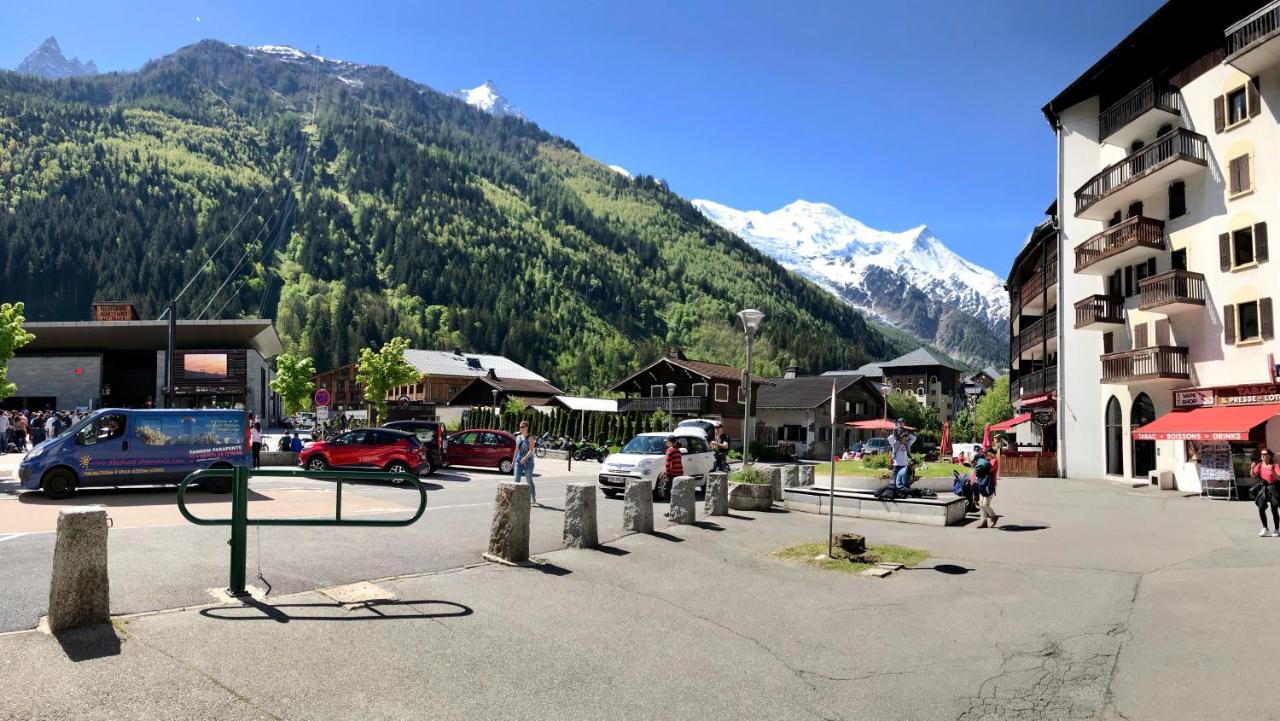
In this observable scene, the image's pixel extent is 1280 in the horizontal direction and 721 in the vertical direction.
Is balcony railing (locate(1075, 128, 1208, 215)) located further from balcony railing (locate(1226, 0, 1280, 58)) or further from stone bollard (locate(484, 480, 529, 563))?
stone bollard (locate(484, 480, 529, 563))

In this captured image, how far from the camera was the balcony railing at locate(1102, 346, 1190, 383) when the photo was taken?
2742 cm

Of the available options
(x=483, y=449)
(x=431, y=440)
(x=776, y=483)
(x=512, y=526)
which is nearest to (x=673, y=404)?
(x=483, y=449)

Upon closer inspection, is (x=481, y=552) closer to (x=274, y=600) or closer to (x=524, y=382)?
(x=274, y=600)

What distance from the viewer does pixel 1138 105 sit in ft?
98.8

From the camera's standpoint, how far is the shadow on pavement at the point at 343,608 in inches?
280

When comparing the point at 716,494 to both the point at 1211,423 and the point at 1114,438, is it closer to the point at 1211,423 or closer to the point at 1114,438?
the point at 1211,423

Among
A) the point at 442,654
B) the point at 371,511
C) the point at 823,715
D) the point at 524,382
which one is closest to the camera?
the point at 823,715

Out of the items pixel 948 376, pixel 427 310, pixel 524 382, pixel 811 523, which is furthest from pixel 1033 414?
pixel 427 310

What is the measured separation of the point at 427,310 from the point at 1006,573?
15997 centimetres

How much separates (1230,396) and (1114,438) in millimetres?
7310

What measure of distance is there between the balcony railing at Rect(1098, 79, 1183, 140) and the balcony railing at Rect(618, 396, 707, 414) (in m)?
36.7

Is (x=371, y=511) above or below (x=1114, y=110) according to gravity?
below

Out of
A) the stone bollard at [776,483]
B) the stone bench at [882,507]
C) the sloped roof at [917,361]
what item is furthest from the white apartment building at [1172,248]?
the sloped roof at [917,361]

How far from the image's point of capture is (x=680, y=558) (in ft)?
38.3
